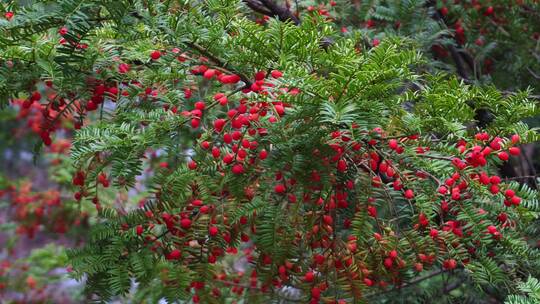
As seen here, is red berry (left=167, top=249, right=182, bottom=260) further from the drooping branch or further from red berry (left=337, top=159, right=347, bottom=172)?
the drooping branch

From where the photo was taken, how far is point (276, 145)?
1567 mm

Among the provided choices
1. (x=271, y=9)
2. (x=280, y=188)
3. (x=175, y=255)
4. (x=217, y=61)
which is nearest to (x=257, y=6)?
(x=271, y=9)

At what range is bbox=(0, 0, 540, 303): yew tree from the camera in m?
1.47

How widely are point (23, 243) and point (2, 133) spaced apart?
129 inches

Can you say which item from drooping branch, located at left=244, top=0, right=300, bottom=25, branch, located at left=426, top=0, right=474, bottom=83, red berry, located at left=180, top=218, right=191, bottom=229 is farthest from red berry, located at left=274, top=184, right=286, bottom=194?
branch, located at left=426, top=0, right=474, bottom=83

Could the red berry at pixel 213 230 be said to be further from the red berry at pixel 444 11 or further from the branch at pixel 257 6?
the red berry at pixel 444 11

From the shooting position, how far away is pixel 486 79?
274cm

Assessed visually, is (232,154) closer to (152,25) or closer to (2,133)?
(152,25)

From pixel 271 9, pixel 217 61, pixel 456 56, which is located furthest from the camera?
pixel 456 56

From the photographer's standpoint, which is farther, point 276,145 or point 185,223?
point 185,223

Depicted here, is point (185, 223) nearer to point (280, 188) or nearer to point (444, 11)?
point (280, 188)

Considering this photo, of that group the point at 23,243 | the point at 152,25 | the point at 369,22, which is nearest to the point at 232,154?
the point at 152,25

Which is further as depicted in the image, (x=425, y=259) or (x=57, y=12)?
(x=425, y=259)

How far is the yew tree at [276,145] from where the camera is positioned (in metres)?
1.47
